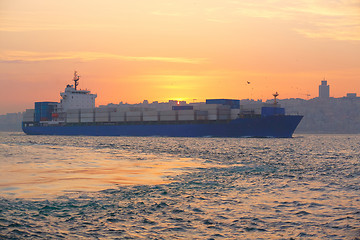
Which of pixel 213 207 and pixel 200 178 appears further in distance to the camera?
pixel 200 178

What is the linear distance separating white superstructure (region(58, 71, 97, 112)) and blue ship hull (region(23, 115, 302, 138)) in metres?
12.2

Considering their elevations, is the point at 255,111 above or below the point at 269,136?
above

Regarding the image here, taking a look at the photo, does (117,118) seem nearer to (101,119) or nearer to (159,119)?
(101,119)

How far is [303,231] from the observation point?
11.6 meters

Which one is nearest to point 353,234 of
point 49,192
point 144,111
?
point 49,192

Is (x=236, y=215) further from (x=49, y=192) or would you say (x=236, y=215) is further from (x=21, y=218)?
(x=49, y=192)

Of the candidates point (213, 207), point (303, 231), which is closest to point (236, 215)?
point (213, 207)

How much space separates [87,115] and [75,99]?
12275mm

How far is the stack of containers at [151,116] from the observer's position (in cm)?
9867

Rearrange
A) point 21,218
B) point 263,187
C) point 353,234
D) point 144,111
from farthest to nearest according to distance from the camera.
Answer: point 144,111 < point 263,187 < point 21,218 < point 353,234

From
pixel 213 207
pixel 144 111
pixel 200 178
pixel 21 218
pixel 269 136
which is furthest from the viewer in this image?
pixel 144 111

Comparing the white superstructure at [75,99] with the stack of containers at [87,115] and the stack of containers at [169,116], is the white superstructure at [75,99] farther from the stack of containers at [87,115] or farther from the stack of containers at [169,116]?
the stack of containers at [169,116]

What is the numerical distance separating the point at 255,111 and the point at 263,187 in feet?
232

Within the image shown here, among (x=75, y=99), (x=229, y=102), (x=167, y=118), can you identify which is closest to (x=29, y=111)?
(x=75, y=99)
